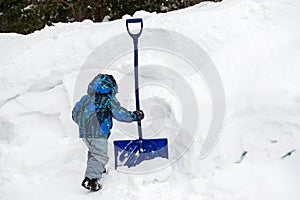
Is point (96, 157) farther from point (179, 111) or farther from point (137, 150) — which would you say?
point (179, 111)

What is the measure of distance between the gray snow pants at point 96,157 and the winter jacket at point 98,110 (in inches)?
2.5

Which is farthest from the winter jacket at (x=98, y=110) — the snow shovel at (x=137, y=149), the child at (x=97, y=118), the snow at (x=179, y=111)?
the snow at (x=179, y=111)

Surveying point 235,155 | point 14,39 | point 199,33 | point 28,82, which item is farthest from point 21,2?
point 235,155

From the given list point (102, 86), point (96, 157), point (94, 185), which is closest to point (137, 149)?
point (96, 157)

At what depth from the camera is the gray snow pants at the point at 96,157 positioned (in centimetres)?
361

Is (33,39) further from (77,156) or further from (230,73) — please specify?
(230,73)

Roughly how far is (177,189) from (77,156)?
4.03 ft

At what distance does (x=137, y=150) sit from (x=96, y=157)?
0.51m

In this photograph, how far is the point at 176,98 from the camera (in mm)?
4066

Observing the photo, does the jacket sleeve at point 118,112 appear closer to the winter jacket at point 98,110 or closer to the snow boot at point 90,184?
the winter jacket at point 98,110

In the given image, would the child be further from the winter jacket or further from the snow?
the snow

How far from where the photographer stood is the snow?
3453 millimetres

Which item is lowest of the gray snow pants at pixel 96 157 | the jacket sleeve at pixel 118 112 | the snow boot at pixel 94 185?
the snow boot at pixel 94 185

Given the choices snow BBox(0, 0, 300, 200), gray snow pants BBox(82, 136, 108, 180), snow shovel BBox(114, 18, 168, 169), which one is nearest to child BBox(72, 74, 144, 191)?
gray snow pants BBox(82, 136, 108, 180)
